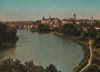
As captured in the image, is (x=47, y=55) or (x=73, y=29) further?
(x=73, y=29)

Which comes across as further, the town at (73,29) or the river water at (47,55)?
the town at (73,29)

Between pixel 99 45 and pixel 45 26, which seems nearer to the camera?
pixel 99 45

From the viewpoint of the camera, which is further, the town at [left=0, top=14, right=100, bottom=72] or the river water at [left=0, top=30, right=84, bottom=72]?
the town at [left=0, top=14, right=100, bottom=72]

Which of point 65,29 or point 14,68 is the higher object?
point 14,68

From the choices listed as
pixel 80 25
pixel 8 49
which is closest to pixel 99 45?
pixel 8 49

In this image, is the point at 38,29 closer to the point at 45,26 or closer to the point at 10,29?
the point at 45,26

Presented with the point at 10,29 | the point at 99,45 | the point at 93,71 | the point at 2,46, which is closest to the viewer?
the point at 93,71

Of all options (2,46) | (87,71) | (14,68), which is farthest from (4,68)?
(2,46)

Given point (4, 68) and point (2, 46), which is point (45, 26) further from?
point (4, 68)

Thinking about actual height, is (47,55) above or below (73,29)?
above

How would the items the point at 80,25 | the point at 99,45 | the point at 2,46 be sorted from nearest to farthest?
the point at 2,46 → the point at 99,45 → the point at 80,25
